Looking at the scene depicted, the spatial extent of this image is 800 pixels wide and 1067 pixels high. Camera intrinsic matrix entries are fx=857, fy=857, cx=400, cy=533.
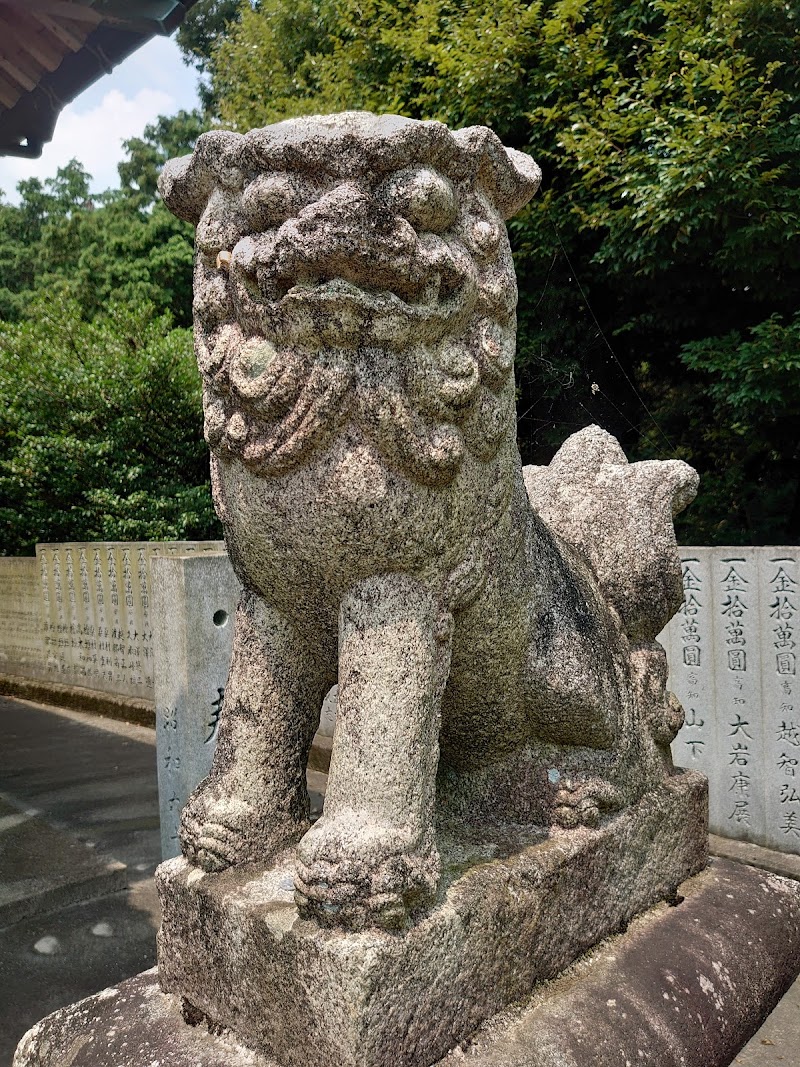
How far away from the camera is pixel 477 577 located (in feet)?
5.05

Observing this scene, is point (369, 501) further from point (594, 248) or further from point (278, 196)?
point (594, 248)

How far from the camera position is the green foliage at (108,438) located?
7.32 meters

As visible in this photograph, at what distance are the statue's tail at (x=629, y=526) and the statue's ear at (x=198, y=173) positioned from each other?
1.12 metres

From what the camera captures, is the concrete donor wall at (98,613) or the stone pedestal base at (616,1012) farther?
the concrete donor wall at (98,613)

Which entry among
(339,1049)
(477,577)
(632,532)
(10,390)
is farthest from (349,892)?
(10,390)

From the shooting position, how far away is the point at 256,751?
1590mm

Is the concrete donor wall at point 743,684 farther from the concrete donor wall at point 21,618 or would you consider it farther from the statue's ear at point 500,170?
the concrete donor wall at point 21,618

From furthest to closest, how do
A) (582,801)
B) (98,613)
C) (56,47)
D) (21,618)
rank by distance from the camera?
1. (21,618)
2. (98,613)
3. (56,47)
4. (582,801)

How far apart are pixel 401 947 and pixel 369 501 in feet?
2.26

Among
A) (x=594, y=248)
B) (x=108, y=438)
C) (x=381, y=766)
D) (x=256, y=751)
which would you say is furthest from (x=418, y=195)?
(x=108, y=438)

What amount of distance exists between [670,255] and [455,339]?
452cm

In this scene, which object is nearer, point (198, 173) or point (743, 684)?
point (198, 173)

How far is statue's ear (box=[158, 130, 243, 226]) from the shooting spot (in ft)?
4.66

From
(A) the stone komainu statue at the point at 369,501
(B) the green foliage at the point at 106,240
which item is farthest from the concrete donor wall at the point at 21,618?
(A) the stone komainu statue at the point at 369,501
